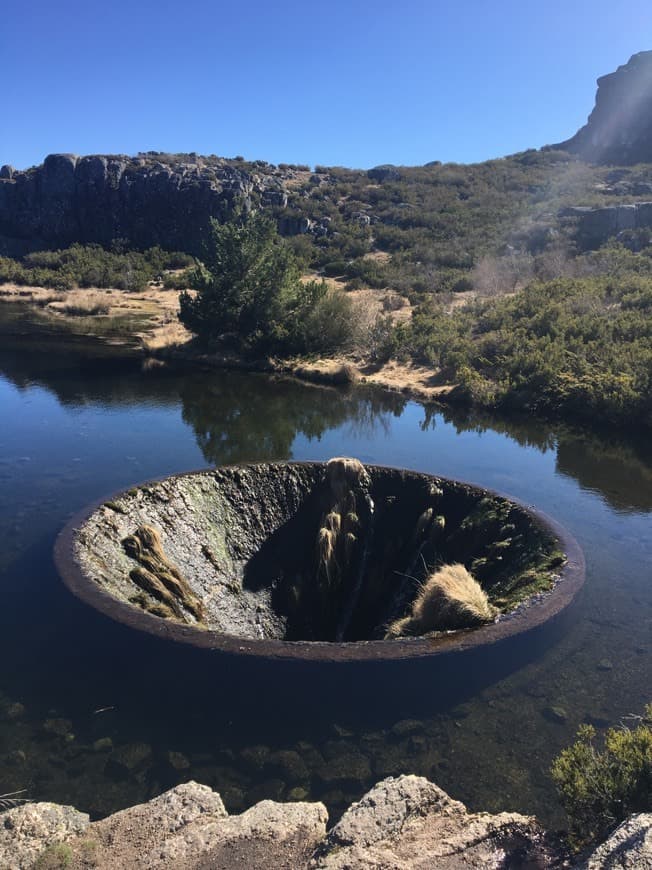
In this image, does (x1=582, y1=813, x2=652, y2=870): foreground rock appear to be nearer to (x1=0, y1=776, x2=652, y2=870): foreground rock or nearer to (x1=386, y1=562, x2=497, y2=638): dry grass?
(x1=0, y1=776, x2=652, y2=870): foreground rock

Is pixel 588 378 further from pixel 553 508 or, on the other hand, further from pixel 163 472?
pixel 163 472

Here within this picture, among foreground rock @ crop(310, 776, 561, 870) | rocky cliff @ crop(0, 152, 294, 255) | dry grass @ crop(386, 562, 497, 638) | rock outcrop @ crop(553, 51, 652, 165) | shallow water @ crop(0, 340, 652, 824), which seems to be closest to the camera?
foreground rock @ crop(310, 776, 561, 870)

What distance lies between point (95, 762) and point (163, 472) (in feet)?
35.1

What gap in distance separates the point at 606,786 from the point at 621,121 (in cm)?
10246

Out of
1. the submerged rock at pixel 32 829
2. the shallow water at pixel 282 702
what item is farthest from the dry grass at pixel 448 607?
the submerged rock at pixel 32 829

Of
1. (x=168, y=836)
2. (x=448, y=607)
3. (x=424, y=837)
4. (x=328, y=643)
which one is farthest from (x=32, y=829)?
(x=448, y=607)

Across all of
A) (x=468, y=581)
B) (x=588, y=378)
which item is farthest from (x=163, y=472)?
(x=588, y=378)

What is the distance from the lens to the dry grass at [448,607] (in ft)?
33.1

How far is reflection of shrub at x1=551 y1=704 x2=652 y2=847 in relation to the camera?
5.39 meters

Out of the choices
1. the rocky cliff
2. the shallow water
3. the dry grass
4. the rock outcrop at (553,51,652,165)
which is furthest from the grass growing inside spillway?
the rock outcrop at (553,51,652,165)

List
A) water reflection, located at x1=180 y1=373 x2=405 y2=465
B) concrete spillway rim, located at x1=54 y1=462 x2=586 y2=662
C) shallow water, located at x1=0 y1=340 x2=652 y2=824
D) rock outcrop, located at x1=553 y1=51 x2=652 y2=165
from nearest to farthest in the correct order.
Result: shallow water, located at x1=0 y1=340 x2=652 y2=824 → concrete spillway rim, located at x1=54 y1=462 x2=586 y2=662 → water reflection, located at x1=180 y1=373 x2=405 y2=465 → rock outcrop, located at x1=553 y1=51 x2=652 y2=165

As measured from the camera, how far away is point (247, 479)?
15102 millimetres

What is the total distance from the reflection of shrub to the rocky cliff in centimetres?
6903

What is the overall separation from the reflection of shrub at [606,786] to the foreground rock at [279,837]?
1.06 ft
